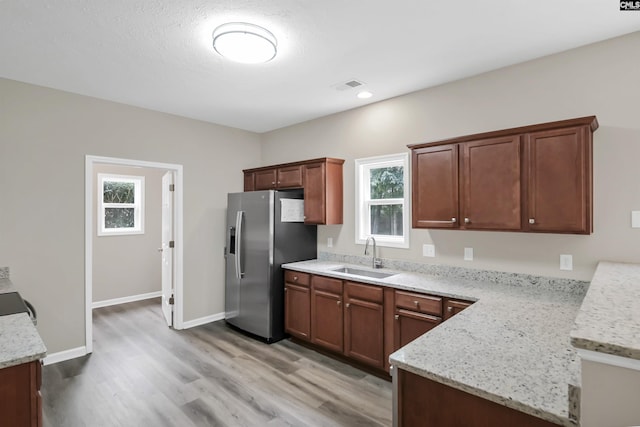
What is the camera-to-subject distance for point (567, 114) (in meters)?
2.55

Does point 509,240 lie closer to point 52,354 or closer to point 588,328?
point 588,328

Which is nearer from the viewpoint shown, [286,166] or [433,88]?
[433,88]

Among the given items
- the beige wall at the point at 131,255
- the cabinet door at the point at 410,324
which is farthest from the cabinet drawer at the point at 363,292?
the beige wall at the point at 131,255

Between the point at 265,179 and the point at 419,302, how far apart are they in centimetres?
275

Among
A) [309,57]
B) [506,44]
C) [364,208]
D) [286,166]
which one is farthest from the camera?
[286,166]

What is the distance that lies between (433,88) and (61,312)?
440 cm

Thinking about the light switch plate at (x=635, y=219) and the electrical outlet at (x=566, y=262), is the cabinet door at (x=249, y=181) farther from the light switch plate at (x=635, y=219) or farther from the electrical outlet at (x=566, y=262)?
the light switch plate at (x=635, y=219)

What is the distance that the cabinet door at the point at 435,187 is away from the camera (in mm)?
2828

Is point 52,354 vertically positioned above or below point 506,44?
below

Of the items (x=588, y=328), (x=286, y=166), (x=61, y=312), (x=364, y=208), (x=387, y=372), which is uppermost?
(x=286, y=166)

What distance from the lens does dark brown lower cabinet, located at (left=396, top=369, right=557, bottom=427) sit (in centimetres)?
115

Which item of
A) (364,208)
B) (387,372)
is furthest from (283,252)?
(387,372)

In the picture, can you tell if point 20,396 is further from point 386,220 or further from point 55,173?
point 386,220

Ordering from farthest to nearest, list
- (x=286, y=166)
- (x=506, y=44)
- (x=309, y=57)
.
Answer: (x=286, y=166) → (x=309, y=57) → (x=506, y=44)
